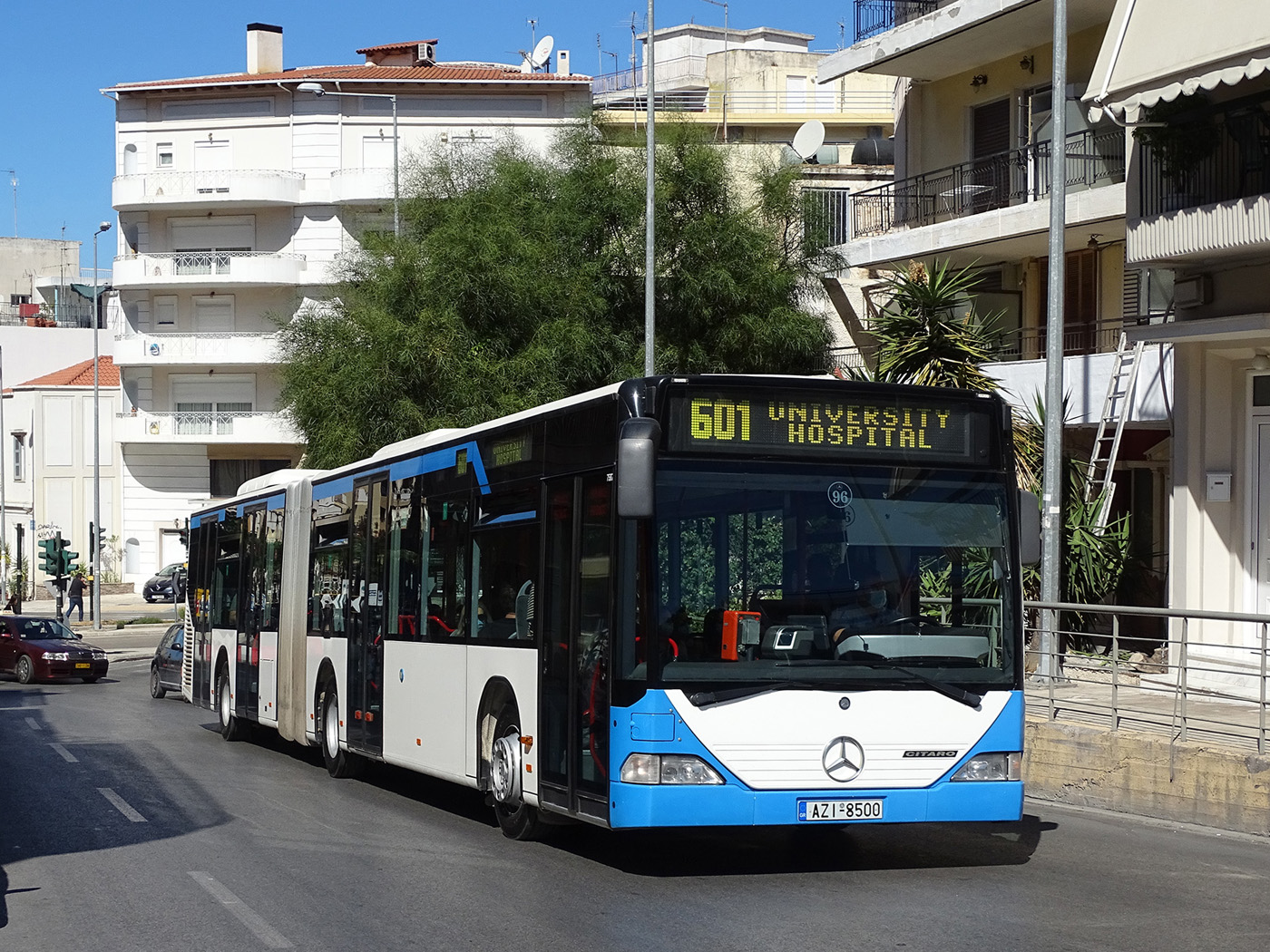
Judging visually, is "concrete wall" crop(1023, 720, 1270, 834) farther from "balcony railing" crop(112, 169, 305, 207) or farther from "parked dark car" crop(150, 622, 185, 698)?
"balcony railing" crop(112, 169, 305, 207)

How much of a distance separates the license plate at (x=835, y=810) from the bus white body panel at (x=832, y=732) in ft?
0.31

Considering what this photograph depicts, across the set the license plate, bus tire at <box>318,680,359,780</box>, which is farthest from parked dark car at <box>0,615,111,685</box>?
the license plate

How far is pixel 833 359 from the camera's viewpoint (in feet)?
116

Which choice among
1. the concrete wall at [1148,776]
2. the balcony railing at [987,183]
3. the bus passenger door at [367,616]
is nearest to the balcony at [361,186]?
the balcony railing at [987,183]

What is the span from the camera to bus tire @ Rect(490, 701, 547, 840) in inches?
439

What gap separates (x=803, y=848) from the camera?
36.3ft

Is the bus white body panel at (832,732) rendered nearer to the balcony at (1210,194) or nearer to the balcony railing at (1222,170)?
the balcony at (1210,194)

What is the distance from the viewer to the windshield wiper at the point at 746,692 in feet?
30.3

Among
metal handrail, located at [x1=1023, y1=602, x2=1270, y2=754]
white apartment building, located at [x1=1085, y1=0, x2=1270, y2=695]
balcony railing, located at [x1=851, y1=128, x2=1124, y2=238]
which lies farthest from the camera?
balcony railing, located at [x1=851, y1=128, x2=1124, y2=238]

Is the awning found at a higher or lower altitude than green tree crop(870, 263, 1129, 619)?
higher

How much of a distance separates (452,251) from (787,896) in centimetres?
2614

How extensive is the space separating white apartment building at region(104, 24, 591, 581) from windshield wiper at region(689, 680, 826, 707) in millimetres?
52244

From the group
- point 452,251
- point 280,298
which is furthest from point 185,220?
point 452,251

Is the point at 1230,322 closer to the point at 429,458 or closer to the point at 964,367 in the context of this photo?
the point at 964,367
